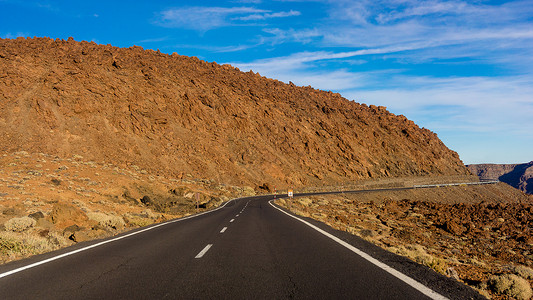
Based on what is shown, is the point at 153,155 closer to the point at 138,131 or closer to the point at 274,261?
the point at 138,131

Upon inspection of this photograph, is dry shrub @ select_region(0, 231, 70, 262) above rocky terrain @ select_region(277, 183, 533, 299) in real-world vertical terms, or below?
above

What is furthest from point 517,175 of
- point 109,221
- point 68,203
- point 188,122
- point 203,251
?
point 203,251

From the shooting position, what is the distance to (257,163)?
59906 mm

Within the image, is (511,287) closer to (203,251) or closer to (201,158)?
(203,251)

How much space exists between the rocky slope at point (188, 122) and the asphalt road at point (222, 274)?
3786 cm

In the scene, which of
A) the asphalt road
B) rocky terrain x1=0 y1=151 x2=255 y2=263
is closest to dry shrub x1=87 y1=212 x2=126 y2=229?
rocky terrain x1=0 y1=151 x2=255 y2=263

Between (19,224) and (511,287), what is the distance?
1393 centimetres

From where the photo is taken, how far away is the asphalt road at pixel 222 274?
175 inches

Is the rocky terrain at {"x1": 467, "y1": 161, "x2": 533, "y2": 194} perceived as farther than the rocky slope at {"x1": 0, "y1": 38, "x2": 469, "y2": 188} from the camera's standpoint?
Yes

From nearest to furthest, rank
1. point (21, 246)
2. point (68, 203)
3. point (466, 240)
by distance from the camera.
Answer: point (21, 246)
point (466, 240)
point (68, 203)

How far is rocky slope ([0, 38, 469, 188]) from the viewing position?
144 feet

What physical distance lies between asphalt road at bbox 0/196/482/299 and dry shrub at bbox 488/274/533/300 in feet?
3.48

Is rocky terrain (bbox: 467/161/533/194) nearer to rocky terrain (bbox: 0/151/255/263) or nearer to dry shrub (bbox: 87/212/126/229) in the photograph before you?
rocky terrain (bbox: 0/151/255/263)

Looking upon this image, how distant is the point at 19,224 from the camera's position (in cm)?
1144
